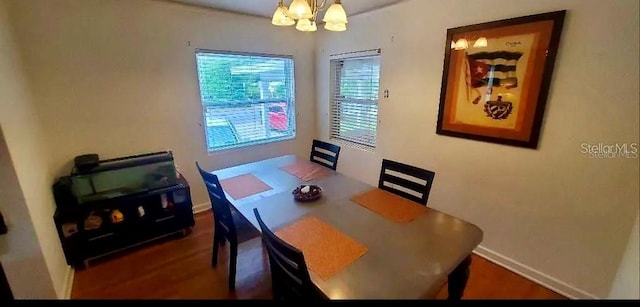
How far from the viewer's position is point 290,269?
0.96 metres

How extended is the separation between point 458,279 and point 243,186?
1.36 m

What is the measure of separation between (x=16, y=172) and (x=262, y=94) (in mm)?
2055

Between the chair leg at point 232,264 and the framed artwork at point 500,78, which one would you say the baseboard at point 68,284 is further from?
the framed artwork at point 500,78

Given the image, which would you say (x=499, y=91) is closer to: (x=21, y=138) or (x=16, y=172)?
(x=16, y=172)

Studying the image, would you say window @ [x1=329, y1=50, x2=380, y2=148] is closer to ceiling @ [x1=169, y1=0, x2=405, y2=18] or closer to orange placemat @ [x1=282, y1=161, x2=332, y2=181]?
ceiling @ [x1=169, y1=0, x2=405, y2=18]

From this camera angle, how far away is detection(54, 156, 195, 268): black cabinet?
178 centimetres

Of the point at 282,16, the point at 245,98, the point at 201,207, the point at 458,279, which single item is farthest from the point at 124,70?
the point at 458,279

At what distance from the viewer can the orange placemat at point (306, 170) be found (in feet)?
6.32

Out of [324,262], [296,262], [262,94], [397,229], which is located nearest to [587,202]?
[397,229]

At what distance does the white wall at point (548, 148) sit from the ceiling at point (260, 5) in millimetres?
109

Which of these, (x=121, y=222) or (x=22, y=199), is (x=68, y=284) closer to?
(x=121, y=222)

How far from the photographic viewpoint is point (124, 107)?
2.16 metres

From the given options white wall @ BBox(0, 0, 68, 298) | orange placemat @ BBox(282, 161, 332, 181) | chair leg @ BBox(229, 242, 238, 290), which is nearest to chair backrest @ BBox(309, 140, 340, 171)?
orange placemat @ BBox(282, 161, 332, 181)

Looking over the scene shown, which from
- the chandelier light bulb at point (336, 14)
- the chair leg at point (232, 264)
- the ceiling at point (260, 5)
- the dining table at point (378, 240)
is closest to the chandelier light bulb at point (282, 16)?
the chandelier light bulb at point (336, 14)
